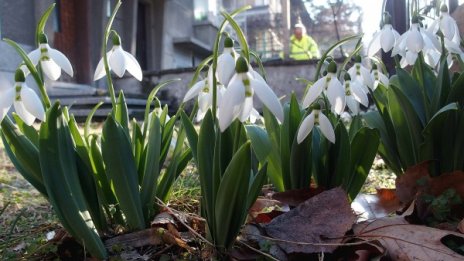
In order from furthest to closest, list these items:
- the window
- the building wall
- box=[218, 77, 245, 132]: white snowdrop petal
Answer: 1. the window
2. the building wall
3. box=[218, 77, 245, 132]: white snowdrop petal

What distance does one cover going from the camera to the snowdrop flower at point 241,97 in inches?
31.5

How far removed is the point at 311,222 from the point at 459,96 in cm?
65

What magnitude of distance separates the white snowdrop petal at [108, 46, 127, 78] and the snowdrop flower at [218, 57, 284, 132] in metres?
0.43

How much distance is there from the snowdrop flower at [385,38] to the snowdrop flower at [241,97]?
0.70 m

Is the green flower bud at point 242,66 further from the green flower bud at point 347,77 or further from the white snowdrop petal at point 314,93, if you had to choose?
the green flower bud at point 347,77

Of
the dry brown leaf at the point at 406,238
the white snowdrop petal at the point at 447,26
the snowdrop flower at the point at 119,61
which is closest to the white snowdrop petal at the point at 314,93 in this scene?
the dry brown leaf at the point at 406,238

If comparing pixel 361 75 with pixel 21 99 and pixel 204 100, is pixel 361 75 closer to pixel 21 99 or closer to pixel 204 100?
pixel 204 100

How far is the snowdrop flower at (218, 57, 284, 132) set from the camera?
31.5 inches

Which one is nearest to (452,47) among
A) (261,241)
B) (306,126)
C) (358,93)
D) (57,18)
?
(358,93)

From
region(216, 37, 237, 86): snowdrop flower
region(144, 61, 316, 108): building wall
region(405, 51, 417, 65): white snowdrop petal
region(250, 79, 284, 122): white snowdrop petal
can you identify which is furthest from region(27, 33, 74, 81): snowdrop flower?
region(144, 61, 316, 108): building wall

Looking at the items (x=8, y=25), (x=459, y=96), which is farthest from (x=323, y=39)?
(x=459, y=96)

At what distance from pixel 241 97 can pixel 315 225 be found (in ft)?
1.31

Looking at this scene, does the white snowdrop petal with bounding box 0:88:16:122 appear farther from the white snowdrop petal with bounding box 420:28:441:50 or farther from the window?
the window

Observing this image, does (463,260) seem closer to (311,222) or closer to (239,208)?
(311,222)
